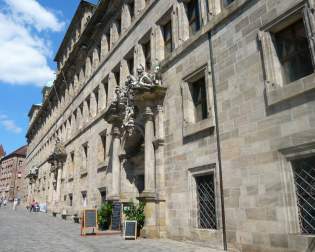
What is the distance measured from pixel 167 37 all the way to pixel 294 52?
284 inches

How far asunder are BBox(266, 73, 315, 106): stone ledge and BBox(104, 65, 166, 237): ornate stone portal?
5.48 m

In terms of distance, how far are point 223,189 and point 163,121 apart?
4.33m

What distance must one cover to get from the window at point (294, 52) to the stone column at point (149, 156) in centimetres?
606

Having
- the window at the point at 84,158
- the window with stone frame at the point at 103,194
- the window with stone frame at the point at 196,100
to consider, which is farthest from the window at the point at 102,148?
the window with stone frame at the point at 196,100

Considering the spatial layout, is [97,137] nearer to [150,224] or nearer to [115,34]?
[115,34]

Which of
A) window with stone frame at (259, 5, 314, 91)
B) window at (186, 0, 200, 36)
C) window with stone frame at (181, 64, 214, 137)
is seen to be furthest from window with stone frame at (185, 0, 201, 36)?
window with stone frame at (259, 5, 314, 91)

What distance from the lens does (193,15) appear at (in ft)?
42.2

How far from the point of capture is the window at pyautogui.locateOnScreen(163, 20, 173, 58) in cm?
1433

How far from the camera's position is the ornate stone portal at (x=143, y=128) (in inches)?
488

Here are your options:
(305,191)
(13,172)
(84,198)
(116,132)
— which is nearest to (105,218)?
(116,132)

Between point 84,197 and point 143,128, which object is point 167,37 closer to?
point 143,128

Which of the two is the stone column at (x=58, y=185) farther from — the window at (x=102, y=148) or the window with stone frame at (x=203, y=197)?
the window with stone frame at (x=203, y=197)

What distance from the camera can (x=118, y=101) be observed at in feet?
52.8

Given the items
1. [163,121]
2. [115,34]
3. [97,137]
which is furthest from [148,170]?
[115,34]
